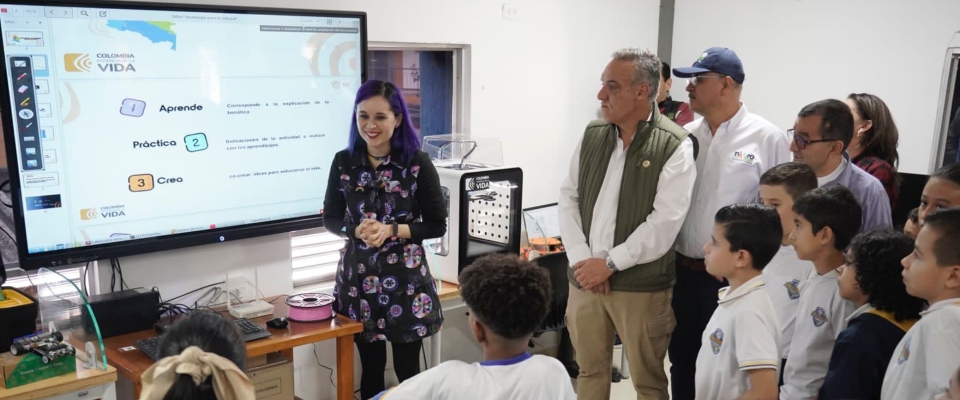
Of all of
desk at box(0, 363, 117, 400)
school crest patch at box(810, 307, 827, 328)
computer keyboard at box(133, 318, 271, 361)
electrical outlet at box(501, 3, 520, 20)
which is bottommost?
desk at box(0, 363, 117, 400)

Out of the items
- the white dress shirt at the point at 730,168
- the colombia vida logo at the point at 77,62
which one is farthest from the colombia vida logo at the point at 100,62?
the white dress shirt at the point at 730,168

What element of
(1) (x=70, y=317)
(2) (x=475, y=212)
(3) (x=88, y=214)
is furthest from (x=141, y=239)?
(2) (x=475, y=212)

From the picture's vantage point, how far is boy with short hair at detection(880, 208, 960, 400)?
168 cm

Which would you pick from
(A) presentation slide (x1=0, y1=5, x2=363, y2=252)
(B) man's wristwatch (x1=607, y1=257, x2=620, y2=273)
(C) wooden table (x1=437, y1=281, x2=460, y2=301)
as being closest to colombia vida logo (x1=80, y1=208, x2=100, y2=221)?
(A) presentation slide (x1=0, y1=5, x2=363, y2=252)

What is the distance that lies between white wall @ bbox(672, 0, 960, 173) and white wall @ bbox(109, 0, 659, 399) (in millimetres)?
429

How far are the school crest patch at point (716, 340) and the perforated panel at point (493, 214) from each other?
5.23 ft

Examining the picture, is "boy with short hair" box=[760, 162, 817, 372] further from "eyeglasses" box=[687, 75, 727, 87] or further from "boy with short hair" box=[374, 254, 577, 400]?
"boy with short hair" box=[374, 254, 577, 400]

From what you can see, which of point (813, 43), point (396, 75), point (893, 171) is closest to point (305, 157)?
point (396, 75)

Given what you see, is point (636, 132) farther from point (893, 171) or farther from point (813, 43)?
point (813, 43)

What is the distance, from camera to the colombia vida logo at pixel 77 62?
8.04 feet

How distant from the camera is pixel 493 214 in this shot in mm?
3555

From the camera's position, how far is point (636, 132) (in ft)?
8.70

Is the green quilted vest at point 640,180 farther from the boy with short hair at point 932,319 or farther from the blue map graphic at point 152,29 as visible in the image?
the blue map graphic at point 152,29

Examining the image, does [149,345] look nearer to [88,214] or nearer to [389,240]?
[88,214]
